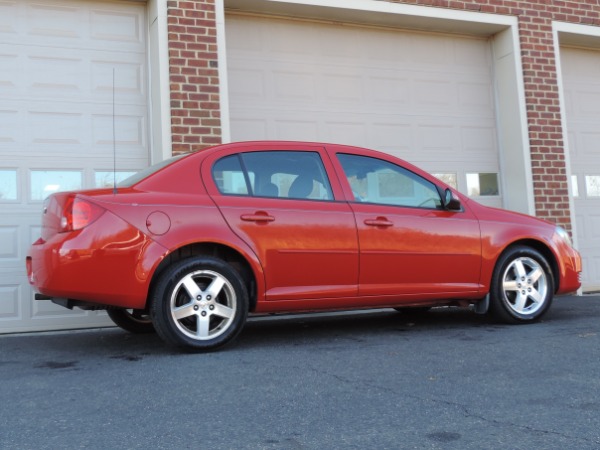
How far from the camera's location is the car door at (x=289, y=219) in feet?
15.9

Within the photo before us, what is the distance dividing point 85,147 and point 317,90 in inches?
112

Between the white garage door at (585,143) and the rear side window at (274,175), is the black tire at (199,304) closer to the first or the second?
the rear side window at (274,175)

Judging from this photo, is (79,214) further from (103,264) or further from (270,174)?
(270,174)

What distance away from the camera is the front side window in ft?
17.6

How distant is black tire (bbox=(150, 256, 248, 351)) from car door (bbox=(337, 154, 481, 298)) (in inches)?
42.5

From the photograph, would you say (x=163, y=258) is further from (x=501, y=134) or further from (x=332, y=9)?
(x=501, y=134)

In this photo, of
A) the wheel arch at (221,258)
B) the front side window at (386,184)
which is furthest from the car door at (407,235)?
the wheel arch at (221,258)

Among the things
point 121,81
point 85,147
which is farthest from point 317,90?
point 85,147

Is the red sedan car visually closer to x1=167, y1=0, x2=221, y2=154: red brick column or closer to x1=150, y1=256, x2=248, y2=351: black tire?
x1=150, y1=256, x2=248, y2=351: black tire

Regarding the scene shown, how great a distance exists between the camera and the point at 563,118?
29.8 ft

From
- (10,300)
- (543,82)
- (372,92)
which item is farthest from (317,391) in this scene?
(543,82)

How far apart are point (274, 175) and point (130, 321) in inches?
70.1

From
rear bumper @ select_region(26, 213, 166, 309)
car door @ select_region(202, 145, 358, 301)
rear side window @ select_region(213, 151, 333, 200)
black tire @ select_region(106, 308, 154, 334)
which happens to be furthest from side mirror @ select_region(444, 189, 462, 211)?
black tire @ select_region(106, 308, 154, 334)

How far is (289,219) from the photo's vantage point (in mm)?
4949
